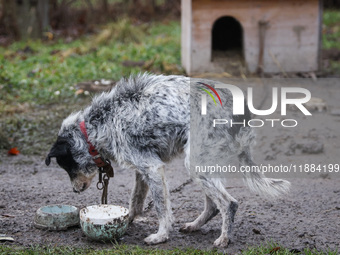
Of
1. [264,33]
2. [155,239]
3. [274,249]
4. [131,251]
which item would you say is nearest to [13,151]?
[155,239]

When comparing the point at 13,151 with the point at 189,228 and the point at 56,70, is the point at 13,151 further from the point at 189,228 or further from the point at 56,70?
the point at 56,70

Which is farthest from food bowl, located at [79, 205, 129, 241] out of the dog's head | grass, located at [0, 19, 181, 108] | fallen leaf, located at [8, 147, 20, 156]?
grass, located at [0, 19, 181, 108]

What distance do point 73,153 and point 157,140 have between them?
2.64ft

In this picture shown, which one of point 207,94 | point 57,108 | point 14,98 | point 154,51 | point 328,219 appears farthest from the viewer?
point 154,51

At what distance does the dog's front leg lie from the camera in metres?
4.33

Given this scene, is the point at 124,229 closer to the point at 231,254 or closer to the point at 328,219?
the point at 231,254

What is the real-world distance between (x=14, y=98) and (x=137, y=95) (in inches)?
200

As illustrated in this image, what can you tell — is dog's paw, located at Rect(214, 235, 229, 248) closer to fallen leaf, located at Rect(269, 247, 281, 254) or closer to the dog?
the dog

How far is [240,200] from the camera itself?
5449 millimetres

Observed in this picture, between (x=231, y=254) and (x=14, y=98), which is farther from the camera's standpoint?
(x=14, y=98)

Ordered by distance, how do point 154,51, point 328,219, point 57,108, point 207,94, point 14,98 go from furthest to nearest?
point 154,51, point 14,98, point 57,108, point 328,219, point 207,94

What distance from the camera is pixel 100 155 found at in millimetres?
4594

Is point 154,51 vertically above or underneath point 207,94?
above

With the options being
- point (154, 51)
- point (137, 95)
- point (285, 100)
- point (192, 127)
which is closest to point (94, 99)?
point (137, 95)
